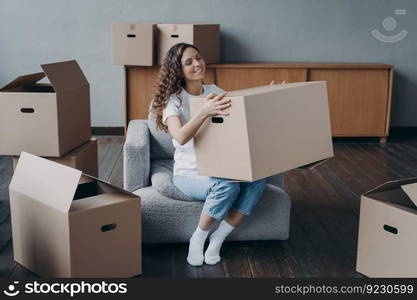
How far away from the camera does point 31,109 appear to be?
2.90 m

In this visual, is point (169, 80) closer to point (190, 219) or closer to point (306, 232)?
point (190, 219)

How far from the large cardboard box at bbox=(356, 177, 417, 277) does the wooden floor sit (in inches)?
6.1

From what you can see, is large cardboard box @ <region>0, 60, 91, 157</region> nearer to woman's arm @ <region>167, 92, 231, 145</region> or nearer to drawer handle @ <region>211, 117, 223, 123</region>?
woman's arm @ <region>167, 92, 231, 145</region>

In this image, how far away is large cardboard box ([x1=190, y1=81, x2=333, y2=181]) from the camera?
91.0 inches

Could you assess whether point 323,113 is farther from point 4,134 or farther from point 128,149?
point 4,134

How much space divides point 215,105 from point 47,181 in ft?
2.36

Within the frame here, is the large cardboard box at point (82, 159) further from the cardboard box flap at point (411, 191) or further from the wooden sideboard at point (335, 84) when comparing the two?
the wooden sideboard at point (335, 84)

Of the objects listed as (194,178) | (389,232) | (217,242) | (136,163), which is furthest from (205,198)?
(389,232)

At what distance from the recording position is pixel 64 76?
305 cm

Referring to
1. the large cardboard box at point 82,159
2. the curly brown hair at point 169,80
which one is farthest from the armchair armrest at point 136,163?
the large cardboard box at point 82,159

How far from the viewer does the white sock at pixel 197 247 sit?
107 inches

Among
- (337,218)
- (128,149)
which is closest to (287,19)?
(337,218)

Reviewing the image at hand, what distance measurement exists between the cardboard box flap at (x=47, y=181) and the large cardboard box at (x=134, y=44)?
8.27 feet

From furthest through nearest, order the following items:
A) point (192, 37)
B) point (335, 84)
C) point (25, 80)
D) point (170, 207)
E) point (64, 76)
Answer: point (335, 84), point (192, 37), point (25, 80), point (64, 76), point (170, 207)
